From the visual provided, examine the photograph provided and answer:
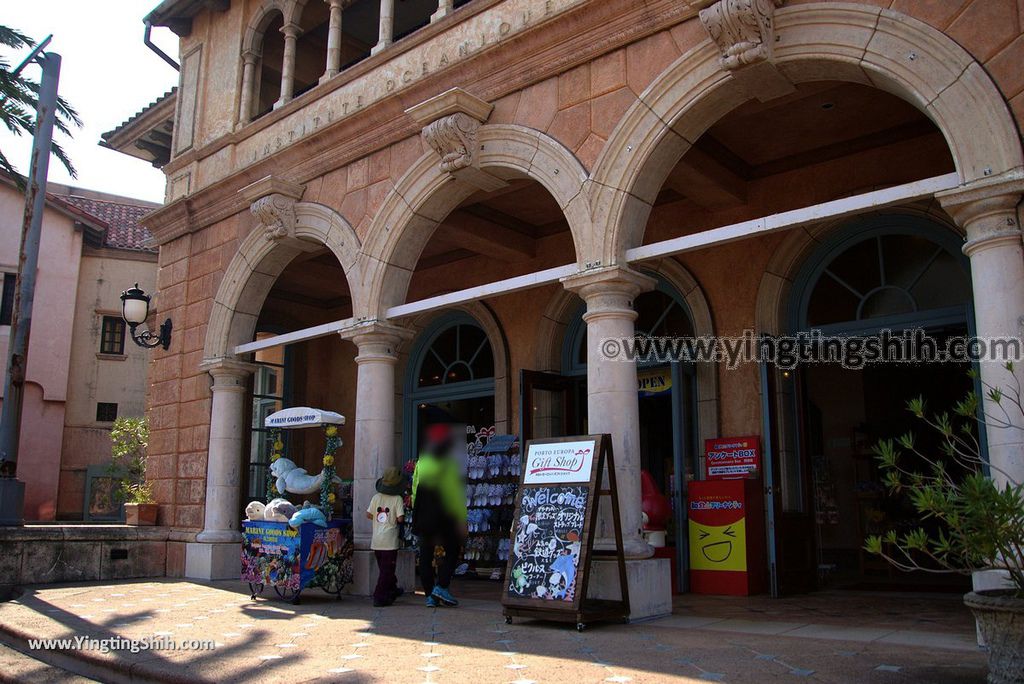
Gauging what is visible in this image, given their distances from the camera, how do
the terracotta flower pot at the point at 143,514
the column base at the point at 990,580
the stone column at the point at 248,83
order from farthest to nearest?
1. the stone column at the point at 248,83
2. the terracotta flower pot at the point at 143,514
3. the column base at the point at 990,580

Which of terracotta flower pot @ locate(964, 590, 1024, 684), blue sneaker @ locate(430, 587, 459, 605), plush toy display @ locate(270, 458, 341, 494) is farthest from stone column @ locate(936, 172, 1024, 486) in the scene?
plush toy display @ locate(270, 458, 341, 494)

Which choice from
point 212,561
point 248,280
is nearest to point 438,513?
point 212,561

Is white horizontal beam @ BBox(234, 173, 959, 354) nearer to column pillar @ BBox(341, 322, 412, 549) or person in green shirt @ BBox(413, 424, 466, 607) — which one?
column pillar @ BBox(341, 322, 412, 549)

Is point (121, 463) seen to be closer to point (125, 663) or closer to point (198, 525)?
point (198, 525)

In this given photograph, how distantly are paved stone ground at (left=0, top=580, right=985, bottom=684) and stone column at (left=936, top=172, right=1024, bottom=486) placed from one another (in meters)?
1.35

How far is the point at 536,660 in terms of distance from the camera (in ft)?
16.8

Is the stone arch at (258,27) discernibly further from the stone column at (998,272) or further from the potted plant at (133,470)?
the stone column at (998,272)

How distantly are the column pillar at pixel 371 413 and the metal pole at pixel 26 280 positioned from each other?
12.6ft

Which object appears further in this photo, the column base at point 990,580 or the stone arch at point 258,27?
the stone arch at point 258,27

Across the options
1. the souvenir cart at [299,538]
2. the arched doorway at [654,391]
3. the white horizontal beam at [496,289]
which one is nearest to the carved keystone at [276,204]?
the white horizontal beam at [496,289]

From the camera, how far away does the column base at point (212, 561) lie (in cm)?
1048

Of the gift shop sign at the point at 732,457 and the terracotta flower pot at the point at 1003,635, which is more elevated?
the gift shop sign at the point at 732,457

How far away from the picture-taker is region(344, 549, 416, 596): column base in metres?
8.68

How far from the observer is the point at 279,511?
8328 mm
